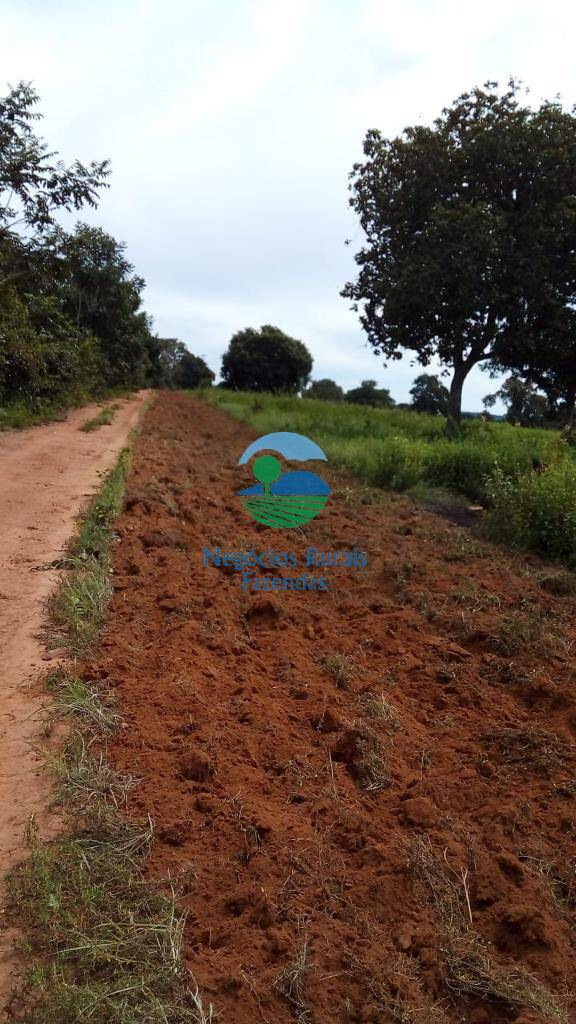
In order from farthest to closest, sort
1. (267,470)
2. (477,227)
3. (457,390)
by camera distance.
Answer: (457,390) → (477,227) → (267,470)

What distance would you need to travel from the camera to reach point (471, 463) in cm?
941

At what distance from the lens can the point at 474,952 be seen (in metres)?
1.91

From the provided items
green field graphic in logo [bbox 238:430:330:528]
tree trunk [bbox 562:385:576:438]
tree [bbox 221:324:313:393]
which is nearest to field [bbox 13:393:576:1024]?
green field graphic in logo [bbox 238:430:330:528]

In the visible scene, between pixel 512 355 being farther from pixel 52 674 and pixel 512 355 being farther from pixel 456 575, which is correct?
pixel 52 674

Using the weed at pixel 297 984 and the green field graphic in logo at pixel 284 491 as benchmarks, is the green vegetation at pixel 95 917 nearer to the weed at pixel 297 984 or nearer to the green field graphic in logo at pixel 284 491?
the weed at pixel 297 984

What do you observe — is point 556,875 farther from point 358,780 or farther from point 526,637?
point 526,637

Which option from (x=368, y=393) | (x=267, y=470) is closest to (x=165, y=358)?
(x=368, y=393)

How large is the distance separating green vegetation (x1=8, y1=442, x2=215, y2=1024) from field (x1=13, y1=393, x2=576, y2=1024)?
0.01 metres

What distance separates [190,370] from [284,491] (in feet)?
142

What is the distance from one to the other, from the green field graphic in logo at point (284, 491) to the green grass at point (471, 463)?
701 millimetres

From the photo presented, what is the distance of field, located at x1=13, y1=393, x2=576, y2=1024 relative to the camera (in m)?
1.81

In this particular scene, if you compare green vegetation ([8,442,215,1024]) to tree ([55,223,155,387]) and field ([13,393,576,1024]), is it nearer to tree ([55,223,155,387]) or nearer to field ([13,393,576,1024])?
field ([13,393,576,1024])

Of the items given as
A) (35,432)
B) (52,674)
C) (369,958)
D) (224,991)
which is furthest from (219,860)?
(35,432)

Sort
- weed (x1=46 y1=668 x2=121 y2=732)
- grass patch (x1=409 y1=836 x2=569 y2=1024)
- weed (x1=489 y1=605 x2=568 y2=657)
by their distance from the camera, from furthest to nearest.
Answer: weed (x1=489 y1=605 x2=568 y2=657), weed (x1=46 y1=668 x2=121 y2=732), grass patch (x1=409 y1=836 x2=569 y2=1024)
